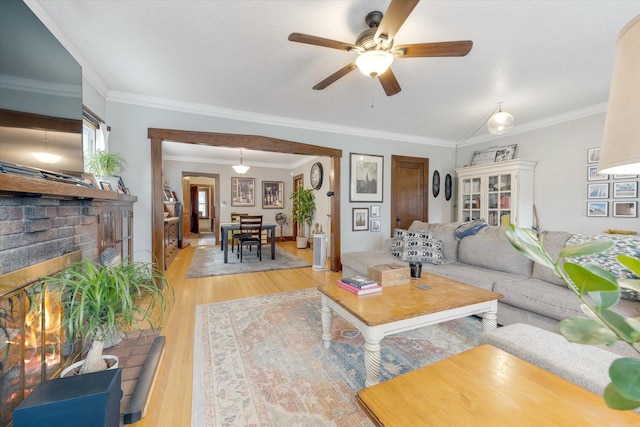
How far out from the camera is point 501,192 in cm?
421

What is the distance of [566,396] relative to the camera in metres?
0.82

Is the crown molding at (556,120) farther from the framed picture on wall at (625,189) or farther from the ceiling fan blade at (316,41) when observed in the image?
the ceiling fan blade at (316,41)

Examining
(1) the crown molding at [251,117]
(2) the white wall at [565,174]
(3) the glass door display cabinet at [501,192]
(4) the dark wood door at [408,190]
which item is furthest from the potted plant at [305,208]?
(2) the white wall at [565,174]

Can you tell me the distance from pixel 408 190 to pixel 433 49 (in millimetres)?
3495

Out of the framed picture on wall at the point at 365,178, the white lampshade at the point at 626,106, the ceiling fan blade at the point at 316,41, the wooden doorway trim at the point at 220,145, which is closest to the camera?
the white lampshade at the point at 626,106

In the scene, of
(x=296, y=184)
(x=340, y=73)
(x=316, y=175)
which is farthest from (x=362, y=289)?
(x=296, y=184)

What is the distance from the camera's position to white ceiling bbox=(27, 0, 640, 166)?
5.94ft

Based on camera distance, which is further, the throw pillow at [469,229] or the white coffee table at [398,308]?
the throw pillow at [469,229]

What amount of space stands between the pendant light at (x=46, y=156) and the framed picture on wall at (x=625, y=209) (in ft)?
17.7

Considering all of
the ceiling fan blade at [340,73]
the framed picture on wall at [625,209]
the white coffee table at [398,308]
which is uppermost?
the ceiling fan blade at [340,73]

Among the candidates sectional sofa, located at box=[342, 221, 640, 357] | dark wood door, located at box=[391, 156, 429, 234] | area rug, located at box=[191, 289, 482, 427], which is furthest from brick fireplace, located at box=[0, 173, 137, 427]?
dark wood door, located at box=[391, 156, 429, 234]

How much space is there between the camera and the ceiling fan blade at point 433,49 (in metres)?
1.72

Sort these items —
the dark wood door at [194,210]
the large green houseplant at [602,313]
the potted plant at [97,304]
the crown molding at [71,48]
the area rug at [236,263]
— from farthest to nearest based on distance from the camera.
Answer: the dark wood door at [194,210] < the area rug at [236,263] < the crown molding at [71,48] < the potted plant at [97,304] < the large green houseplant at [602,313]

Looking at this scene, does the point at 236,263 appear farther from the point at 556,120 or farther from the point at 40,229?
the point at 556,120
